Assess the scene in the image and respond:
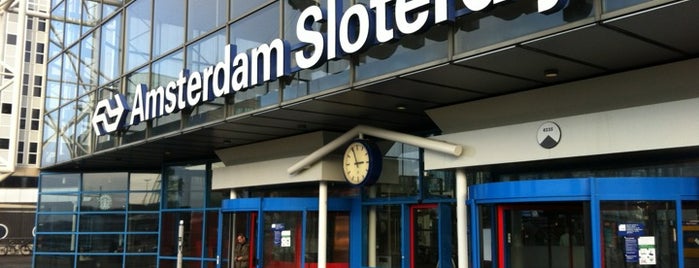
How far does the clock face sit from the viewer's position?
11977mm

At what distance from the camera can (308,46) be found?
1035cm

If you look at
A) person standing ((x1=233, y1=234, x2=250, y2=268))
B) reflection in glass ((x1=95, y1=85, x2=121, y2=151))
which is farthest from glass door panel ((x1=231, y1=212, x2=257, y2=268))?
→ reflection in glass ((x1=95, y1=85, x2=121, y2=151))

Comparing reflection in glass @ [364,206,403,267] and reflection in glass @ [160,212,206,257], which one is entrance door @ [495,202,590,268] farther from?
reflection in glass @ [160,212,206,257]

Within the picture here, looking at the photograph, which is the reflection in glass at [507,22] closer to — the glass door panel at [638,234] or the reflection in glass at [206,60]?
the glass door panel at [638,234]

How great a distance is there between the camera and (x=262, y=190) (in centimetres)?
1631

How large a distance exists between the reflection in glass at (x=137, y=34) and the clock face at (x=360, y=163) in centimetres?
610

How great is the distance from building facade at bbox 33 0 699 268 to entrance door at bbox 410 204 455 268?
4 centimetres

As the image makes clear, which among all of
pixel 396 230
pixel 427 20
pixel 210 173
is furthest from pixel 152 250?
pixel 427 20

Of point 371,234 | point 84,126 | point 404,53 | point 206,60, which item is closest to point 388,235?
point 371,234

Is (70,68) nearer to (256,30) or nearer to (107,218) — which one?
(107,218)

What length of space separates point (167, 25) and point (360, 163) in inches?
239

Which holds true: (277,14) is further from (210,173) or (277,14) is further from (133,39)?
(210,173)

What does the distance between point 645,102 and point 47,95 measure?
19.2m

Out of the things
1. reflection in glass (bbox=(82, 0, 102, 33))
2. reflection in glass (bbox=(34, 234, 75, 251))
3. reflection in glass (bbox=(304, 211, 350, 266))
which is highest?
reflection in glass (bbox=(82, 0, 102, 33))
